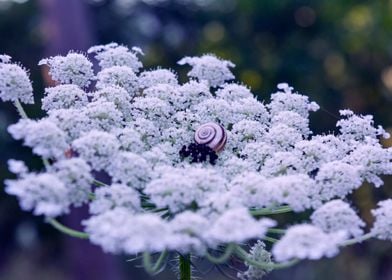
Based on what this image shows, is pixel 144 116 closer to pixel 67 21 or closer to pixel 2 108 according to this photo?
pixel 67 21

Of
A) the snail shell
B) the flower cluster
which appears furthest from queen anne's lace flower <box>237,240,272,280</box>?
the snail shell

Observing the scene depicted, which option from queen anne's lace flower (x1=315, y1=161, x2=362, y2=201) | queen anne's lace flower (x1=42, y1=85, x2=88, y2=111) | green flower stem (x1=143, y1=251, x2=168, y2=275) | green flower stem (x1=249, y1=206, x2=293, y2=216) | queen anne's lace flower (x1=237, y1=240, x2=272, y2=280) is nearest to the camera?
green flower stem (x1=143, y1=251, x2=168, y2=275)

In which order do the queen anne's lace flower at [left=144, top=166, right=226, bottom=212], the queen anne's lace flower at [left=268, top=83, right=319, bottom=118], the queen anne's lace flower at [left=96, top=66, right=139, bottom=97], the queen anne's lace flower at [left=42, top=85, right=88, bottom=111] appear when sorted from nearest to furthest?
1. the queen anne's lace flower at [left=144, top=166, right=226, bottom=212]
2. the queen anne's lace flower at [left=42, top=85, right=88, bottom=111]
3. the queen anne's lace flower at [left=96, top=66, right=139, bottom=97]
4. the queen anne's lace flower at [left=268, top=83, right=319, bottom=118]

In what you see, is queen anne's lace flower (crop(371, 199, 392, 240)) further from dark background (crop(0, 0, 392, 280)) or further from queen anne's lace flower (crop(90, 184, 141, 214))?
dark background (crop(0, 0, 392, 280))

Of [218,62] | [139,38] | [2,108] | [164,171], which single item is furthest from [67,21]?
[164,171]

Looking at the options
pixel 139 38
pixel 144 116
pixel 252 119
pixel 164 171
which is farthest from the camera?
pixel 139 38

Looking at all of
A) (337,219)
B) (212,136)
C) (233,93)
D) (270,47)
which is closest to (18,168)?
(212,136)
